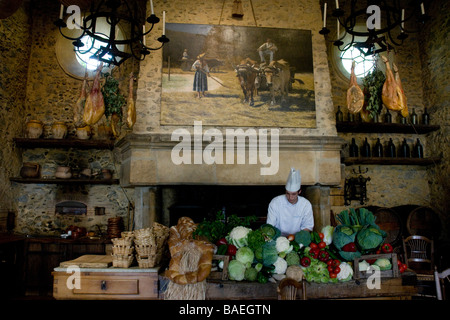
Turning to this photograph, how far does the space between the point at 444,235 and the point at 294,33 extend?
15.8 ft

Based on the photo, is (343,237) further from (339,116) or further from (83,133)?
(83,133)

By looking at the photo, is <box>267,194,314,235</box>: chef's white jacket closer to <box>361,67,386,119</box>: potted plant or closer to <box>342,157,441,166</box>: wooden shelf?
<box>361,67,386,119</box>: potted plant

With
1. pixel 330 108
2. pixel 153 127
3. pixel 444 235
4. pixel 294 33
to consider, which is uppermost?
pixel 294 33

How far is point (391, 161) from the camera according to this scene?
6020 mm

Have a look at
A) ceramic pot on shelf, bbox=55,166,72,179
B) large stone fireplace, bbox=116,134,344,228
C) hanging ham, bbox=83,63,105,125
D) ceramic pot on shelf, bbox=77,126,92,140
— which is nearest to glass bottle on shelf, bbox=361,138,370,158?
large stone fireplace, bbox=116,134,344,228

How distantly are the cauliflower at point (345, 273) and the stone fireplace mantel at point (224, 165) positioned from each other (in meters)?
2.46

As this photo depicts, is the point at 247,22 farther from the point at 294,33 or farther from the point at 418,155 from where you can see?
the point at 418,155

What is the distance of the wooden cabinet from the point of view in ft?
8.20

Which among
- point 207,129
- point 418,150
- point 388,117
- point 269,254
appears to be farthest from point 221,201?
point 418,150

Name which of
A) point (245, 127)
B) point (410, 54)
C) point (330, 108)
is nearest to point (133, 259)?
point (245, 127)

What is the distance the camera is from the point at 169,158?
15.1 feet

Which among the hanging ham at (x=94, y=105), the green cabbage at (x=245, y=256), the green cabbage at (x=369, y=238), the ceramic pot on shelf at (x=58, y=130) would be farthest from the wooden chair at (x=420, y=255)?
the ceramic pot on shelf at (x=58, y=130)

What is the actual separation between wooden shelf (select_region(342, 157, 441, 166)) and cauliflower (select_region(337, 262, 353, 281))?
378 centimetres

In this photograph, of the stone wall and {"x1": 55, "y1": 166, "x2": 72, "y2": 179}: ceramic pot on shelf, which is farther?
{"x1": 55, "y1": 166, "x2": 72, "y2": 179}: ceramic pot on shelf
